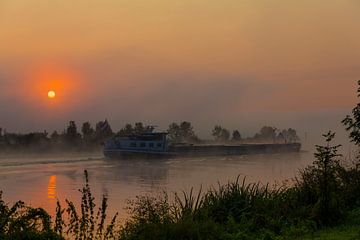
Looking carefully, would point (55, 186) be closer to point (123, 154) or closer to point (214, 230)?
point (214, 230)

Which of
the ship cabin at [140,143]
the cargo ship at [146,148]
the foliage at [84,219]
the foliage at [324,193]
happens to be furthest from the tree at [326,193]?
the ship cabin at [140,143]

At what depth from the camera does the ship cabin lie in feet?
242

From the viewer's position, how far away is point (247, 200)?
11.7 metres

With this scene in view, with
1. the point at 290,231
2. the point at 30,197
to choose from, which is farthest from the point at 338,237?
the point at 30,197

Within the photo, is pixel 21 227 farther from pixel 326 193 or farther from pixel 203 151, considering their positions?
pixel 203 151

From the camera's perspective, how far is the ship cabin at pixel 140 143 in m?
73.6

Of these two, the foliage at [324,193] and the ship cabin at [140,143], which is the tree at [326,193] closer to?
the foliage at [324,193]

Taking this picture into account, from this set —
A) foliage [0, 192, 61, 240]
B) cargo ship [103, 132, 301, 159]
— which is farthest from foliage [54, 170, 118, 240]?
cargo ship [103, 132, 301, 159]

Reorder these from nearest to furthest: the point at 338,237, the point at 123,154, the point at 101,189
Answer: the point at 338,237
the point at 101,189
the point at 123,154

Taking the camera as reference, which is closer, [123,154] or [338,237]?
[338,237]

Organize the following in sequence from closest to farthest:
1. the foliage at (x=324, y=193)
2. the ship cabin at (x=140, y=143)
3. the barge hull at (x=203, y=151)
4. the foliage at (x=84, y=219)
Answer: the foliage at (x=84, y=219) → the foliage at (x=324, y=193) → the barge hull at (x=203, y=151) → the ship cabin at (x=140, y=143)

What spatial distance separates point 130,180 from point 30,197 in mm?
11964

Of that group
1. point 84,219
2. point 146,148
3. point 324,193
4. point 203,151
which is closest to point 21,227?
point 84,219

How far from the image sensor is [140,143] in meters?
74.6
